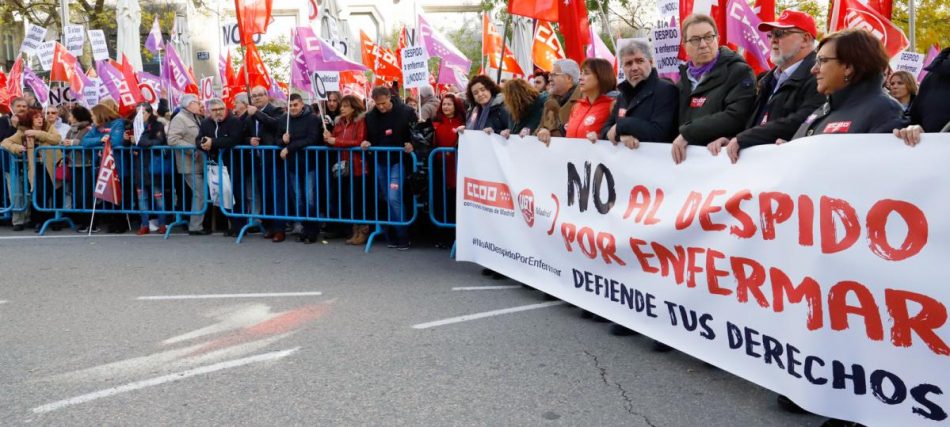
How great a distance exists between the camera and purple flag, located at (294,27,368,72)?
1145cm

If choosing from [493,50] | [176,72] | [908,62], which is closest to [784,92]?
[908,62]

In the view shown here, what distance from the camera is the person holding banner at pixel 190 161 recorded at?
11586mm

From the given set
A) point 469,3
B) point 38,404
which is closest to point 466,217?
point 38,404

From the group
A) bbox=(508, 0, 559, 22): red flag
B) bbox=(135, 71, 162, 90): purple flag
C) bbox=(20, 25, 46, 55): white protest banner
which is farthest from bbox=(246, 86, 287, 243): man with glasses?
bbox=(20, 25, 46, 55): white protest banner

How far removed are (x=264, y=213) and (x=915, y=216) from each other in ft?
28.5

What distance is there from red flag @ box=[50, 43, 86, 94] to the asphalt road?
7.64 m

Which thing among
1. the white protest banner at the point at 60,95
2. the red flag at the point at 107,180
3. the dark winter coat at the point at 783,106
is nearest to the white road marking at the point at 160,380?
the dark winter coat at the point at 783,106

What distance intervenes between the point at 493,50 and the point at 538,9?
5.84m

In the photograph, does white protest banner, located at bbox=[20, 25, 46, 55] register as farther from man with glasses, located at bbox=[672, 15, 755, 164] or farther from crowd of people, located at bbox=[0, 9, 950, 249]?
man with glasses, located at bbox=[672, 15, 755, 164]

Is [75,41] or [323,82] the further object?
[75,41]

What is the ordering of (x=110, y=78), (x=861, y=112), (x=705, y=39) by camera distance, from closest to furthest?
(x=861, y=112) < (x=705, y=39) < (x=110, y=78)

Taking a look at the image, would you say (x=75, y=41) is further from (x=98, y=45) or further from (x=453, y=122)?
(x=453, y=122)

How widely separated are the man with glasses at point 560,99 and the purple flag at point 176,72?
9022 millimetres

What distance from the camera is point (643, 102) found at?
6285mm
